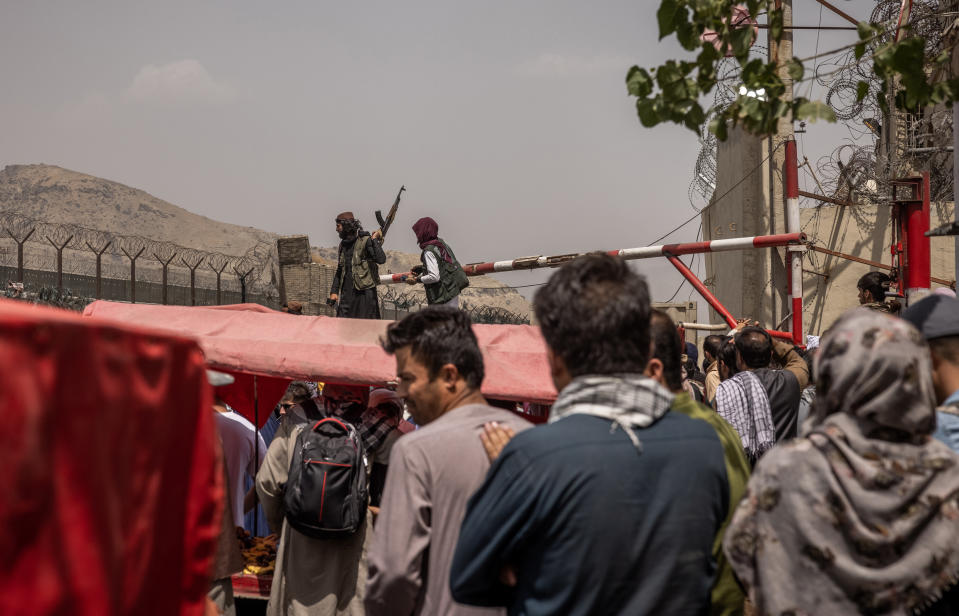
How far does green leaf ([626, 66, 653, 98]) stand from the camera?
120 inches

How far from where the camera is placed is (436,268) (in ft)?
28.2

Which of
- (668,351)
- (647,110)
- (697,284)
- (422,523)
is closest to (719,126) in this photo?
(647,110)

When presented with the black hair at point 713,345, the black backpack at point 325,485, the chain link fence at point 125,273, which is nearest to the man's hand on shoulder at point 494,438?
the black backpack at point 325,485

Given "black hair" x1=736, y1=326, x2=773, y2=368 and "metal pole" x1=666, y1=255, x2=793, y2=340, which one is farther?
"metal pole" x1=666, y1=255, x2=793, y2=340

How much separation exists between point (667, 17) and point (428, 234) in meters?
5.86

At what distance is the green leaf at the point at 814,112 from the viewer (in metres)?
2.76

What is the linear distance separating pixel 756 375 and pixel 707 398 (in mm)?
2015

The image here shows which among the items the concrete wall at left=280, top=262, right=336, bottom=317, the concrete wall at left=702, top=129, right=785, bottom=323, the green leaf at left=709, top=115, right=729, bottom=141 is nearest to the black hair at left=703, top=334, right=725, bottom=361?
the green leaf at left=709, top=115, right=729, bottom=141

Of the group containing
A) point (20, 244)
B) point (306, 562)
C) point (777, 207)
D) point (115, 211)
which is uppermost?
point (115, 211)

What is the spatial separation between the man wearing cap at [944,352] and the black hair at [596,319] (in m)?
0.80

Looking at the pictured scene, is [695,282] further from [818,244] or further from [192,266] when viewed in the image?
[192,266]

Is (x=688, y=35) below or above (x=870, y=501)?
above

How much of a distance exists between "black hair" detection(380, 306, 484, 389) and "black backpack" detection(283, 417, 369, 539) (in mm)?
1459

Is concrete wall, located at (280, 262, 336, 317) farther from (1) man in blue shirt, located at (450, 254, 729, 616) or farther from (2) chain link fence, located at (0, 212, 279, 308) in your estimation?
(1) man in blue shirt, located at (450, 254, 729, 616)
